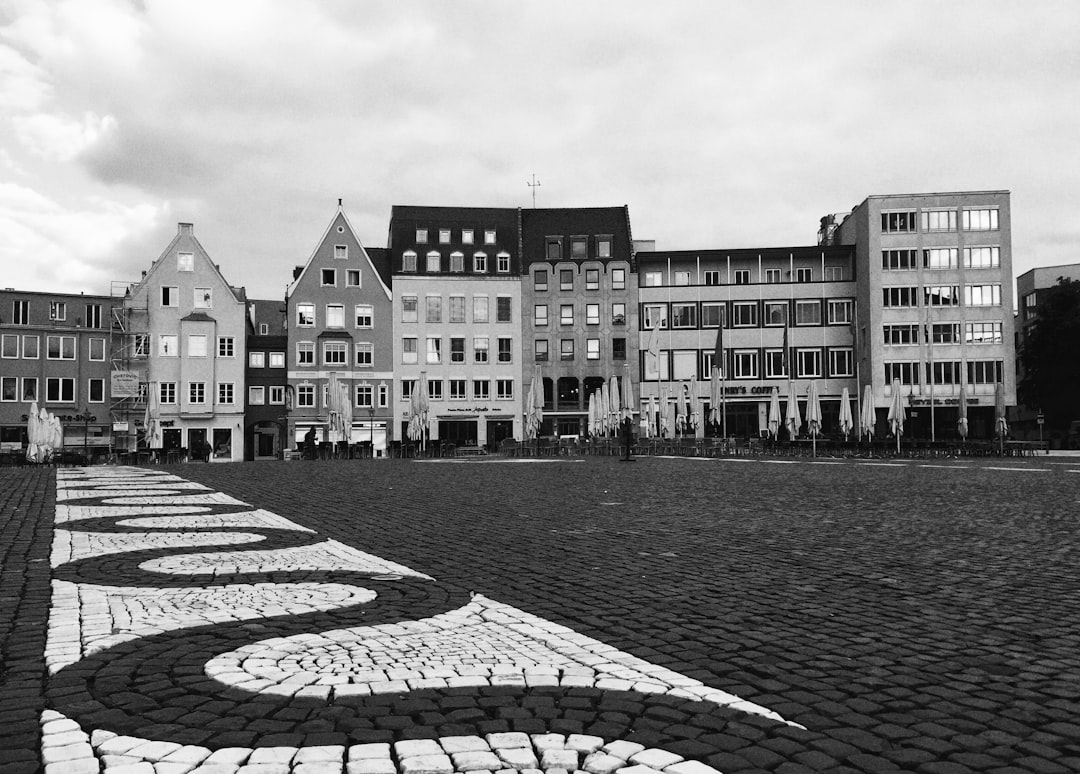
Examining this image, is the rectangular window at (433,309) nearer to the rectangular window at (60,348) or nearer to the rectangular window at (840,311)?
the rectangular window at (60,348)

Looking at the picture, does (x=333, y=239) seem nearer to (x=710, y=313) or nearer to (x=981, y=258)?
(x=710, y=313)

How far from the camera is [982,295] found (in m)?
69.8

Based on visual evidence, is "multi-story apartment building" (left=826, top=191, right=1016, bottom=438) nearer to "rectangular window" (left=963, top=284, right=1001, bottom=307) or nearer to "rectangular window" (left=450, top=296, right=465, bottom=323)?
"rectangular window" (left=963, top=284, right=1001, bottom=307)

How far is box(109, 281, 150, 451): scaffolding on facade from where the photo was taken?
64.8 meters

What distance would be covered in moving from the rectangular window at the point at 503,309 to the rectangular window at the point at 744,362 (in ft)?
55.3

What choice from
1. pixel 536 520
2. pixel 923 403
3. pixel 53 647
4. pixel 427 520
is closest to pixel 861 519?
pixel 536 520

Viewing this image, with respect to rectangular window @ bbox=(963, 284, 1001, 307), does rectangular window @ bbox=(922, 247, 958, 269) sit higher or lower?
higher

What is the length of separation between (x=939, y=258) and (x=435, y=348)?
120 ft

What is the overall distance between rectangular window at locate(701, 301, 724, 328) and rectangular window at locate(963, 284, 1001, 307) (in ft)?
55.9

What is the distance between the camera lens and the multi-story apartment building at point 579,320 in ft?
242

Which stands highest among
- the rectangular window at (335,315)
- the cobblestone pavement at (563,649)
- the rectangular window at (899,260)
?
the rectangular window at (899,260)

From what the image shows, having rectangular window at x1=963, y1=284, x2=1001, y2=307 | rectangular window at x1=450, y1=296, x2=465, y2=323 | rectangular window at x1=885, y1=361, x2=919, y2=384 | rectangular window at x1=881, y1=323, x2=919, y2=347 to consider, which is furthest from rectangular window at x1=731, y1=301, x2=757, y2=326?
rectangular window at x1=450, y1=296, x2=465, y2=323

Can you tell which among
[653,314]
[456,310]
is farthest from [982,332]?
[456,310]

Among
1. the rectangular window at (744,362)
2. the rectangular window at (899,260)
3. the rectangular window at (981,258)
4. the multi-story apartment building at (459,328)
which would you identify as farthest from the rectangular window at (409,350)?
the rectangular window at (981,258)
